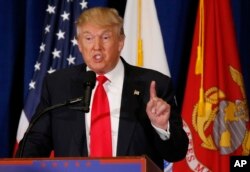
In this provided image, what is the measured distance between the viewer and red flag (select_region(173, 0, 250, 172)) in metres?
4.09

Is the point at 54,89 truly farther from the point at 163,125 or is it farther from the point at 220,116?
the point at 220,116

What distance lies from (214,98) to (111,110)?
1575 millimetres

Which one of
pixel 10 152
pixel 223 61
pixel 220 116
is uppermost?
pixel 223 61

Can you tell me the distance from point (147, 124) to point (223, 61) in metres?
1.70

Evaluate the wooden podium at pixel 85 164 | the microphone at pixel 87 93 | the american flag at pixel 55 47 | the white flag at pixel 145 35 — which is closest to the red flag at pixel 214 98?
the white flag at pixel 145 35

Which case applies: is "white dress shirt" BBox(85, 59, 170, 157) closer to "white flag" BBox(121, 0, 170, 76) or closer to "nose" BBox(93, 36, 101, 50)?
"nose" BBox(93, 36, 101, 50)

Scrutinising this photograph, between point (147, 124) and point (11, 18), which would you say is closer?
point (147, 124)

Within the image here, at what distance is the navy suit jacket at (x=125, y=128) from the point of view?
261cm

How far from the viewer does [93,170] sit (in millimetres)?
1807

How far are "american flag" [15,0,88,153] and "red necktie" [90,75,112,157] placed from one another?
1.70 metres

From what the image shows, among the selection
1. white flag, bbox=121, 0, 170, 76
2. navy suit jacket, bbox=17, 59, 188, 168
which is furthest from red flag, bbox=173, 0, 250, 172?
navy suit jacket, bbox=17, 59, 188, 168

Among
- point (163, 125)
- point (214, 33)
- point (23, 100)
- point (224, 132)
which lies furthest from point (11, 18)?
point (163, 125)

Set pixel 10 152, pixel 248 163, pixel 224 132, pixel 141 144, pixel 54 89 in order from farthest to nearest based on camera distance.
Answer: pixel 10 152
pixel 224 132
pixel 248 163
pixel 54 89
pixel 141 144

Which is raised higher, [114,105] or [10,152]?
[114,105]
